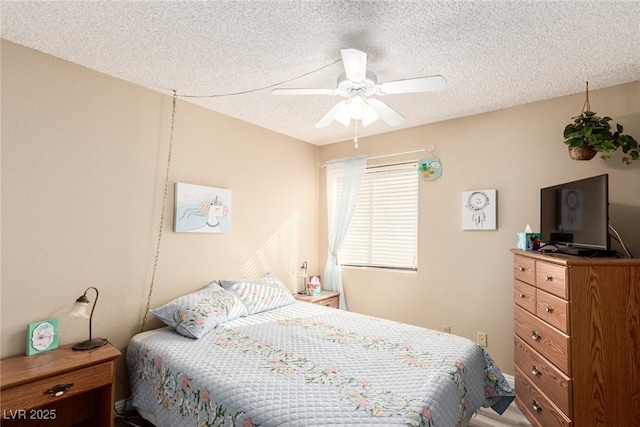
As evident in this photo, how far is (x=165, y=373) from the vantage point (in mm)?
2016

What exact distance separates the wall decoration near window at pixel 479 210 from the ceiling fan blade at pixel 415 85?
5.23 ft

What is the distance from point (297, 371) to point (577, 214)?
82.3 inches

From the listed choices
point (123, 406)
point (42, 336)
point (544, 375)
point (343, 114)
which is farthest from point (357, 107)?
point (123, 406)

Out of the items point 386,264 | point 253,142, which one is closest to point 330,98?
point 253,142

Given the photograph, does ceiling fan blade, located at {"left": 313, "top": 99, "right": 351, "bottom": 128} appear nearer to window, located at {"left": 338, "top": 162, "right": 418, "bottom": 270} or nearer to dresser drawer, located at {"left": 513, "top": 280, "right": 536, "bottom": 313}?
window, located at {"left": 338, "top": 162, "right": 418, "bottom": 270}

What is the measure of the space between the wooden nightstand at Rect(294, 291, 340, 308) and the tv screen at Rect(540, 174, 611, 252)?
2.20m

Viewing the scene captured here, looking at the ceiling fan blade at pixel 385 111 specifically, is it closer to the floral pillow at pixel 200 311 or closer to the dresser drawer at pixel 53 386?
the floral pillow at pixel 200 311

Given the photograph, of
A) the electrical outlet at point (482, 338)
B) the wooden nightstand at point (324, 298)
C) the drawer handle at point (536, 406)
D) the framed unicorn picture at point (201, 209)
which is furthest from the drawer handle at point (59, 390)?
the electrical outlet at point (482, 338)

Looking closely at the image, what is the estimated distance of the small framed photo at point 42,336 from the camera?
79.0 inches

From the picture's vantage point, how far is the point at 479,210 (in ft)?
10.2

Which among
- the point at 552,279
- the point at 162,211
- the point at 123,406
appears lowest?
the point at 123,406

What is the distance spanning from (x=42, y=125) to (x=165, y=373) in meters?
1.77

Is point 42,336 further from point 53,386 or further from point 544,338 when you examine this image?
point 544,338

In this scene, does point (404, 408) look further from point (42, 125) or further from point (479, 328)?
point (42, 125)
